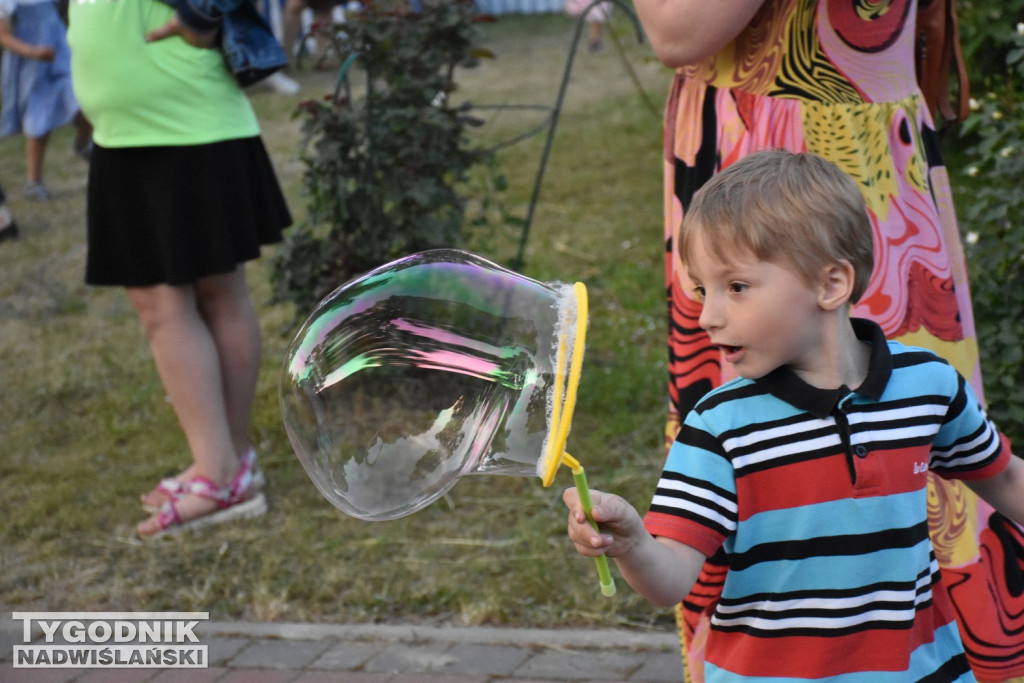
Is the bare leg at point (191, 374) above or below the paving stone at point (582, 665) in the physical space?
above

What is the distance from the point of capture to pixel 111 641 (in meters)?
3.21

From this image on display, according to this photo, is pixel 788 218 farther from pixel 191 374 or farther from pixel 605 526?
pixel 191 374

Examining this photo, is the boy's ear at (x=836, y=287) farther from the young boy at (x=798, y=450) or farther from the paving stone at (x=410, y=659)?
the paving stone at (x=410, y=659)

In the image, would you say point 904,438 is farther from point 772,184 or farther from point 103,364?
point 103,364

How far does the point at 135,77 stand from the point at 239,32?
34cm

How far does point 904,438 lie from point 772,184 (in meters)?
0.42

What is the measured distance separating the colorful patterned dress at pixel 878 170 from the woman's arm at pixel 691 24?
127 millimetres

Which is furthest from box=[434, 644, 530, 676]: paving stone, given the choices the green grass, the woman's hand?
the woman's hand

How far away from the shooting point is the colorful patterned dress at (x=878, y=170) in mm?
2242

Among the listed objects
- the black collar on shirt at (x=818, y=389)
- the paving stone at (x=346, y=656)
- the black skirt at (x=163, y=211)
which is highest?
the black collar on shirt at (x=818, y=389)

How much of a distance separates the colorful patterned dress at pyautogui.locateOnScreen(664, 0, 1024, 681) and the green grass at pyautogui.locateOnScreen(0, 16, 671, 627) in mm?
1059

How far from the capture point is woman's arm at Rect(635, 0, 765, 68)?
6.97 feet

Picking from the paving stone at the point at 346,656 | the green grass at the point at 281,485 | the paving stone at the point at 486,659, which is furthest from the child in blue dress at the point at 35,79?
the paving stone at the point at 486,659

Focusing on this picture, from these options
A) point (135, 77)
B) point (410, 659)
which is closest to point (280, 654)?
point (410, 659)
